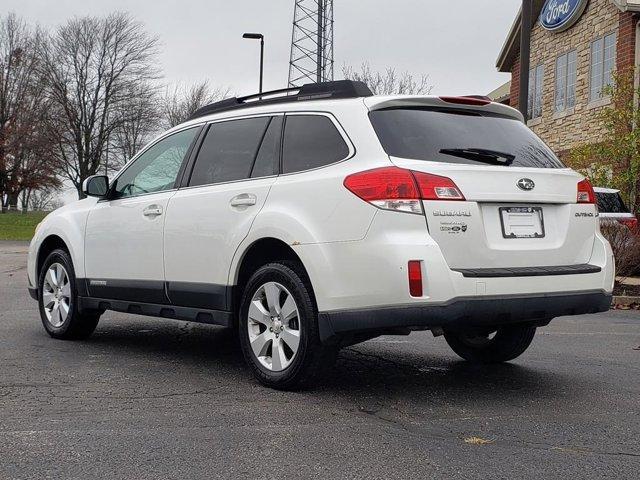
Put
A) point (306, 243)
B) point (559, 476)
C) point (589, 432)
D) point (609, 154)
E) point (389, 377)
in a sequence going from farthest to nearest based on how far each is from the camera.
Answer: point (609, 154), point (389, 377), point (306, 243), point (589, 432), point (559, 476)

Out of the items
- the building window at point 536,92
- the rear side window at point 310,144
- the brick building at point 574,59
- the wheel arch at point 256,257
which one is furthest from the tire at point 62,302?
the building window at point 536,92

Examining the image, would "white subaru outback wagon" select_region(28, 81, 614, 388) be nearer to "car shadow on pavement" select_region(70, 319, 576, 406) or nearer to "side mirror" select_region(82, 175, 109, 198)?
"car shadow on pavement" select_region(70, 319, 576, 406)

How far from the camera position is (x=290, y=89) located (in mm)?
5977

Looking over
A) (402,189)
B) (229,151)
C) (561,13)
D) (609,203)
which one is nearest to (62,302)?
(229,151)

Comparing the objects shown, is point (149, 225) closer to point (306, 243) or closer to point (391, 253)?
point (306, 243)

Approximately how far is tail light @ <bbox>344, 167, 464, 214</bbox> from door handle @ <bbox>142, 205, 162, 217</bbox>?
2.05 metres

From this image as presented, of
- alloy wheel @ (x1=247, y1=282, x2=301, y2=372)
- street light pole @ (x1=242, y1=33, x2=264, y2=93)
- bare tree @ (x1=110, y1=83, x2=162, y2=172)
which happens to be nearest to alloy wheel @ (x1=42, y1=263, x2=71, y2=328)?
alloy wheel @ (x1=247, y1=282, x2=301, y2=372)

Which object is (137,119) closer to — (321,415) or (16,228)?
(16,228)

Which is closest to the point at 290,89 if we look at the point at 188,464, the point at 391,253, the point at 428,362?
the point at 391,253

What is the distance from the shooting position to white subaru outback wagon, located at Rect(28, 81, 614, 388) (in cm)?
476

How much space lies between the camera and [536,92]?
26.4 m

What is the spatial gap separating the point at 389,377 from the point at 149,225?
215 centimetres

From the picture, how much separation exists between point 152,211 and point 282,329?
175 centimetres

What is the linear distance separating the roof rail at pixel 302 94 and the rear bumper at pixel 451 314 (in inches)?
57.8
